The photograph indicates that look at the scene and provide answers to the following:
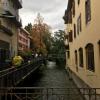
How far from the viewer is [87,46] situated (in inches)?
803

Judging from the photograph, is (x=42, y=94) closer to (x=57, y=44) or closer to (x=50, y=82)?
(x=50, y=82)

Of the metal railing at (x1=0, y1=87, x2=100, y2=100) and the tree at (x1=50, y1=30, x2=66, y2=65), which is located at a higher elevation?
the tree at (x1=50, y1=30, x2=66, y2=65)

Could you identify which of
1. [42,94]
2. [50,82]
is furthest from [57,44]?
[42,94]

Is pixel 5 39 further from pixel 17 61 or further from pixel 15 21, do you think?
pixel 17 61

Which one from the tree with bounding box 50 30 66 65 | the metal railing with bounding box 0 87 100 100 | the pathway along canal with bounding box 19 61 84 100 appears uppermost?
the tree with bounding box 50 30 66 65

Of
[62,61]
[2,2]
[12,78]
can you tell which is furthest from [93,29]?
[62,61]

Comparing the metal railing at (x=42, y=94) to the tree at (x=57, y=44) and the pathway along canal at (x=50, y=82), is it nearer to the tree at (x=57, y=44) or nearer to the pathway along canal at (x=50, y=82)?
the pathway along canal at (x=50, y=82)

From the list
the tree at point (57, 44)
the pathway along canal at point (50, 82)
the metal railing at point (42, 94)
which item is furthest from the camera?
the tree at point (57, 44)

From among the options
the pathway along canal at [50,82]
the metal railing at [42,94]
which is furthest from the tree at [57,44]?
the metal railing at [42,94]

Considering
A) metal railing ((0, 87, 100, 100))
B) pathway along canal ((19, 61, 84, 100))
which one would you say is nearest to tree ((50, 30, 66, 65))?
pathway along canal ((19, 61, 84, 100))

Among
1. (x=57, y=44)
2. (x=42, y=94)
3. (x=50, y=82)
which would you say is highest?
(x=57, y=44)

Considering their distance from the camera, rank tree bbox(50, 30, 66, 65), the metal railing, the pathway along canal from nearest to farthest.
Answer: the metal railing < the pathway along canal < tree bbox(50, 30, 66, 65)

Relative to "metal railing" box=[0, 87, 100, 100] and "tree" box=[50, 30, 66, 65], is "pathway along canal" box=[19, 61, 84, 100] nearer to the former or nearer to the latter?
"metal railing" box=[0, 87, 100, 100]

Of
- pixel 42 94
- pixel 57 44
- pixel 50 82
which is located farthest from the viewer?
pixel 57 44
